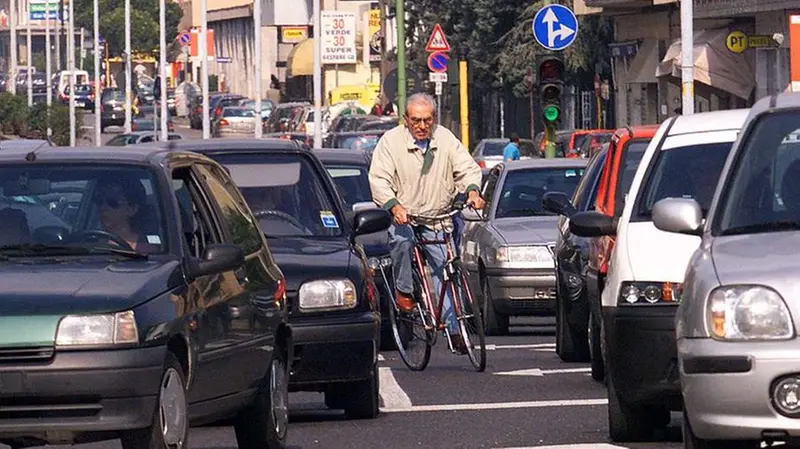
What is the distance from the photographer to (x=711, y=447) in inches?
300

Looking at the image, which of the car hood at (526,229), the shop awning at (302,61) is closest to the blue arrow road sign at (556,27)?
the car hood at (526,229)

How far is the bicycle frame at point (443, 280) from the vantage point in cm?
1447

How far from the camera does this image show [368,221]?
1237 centimetres

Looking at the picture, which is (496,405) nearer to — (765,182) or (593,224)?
(593,224)

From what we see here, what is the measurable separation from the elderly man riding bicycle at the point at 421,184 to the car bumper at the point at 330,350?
2.82m

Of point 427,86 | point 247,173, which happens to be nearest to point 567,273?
point 247,173

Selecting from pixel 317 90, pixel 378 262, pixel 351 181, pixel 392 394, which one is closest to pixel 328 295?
pixel 392 394

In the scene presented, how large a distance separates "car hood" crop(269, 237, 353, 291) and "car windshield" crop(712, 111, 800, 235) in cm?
359

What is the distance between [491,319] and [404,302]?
4478 millimetres

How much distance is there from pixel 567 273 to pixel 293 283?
4092 millimetres

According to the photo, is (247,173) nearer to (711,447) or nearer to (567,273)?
(567,273)

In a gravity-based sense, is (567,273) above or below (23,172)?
below

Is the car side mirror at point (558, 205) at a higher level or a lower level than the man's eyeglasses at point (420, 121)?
lower

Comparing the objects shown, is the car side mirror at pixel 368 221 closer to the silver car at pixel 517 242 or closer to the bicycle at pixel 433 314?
the bicycle at pixel 433 314
